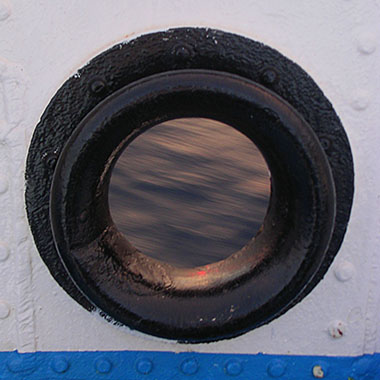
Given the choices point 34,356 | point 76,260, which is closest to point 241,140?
point 76,260

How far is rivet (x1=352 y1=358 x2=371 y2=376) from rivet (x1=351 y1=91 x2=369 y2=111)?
Result: 63 centimetres

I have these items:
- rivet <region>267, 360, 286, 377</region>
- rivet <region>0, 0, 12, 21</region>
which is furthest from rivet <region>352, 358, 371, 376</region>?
rivet <region>0, 0, 12, 21</region>

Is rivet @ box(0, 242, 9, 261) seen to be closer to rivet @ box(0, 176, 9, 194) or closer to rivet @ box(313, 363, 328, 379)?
rivet @ box(0, 176, 9, 194)

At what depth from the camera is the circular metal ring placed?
88cm

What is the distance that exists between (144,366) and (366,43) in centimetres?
91

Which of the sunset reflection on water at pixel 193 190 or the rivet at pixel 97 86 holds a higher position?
the rivet at pixel 97 86

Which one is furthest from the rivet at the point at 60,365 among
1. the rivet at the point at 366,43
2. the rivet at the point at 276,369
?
the rivet at the point at 366,43

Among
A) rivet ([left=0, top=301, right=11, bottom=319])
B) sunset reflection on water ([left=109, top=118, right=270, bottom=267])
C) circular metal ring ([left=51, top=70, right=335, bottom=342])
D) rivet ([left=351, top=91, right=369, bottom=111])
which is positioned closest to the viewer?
circular metal ring ([left=51, top=70, right=335, bottom=342])

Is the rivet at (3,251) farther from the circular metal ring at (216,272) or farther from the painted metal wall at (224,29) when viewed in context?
the circular metal ring at (216,272)

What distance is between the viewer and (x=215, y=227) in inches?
59.9

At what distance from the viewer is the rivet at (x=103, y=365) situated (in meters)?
1.14

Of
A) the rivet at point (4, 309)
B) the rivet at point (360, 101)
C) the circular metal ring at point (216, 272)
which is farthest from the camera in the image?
the rivet at point (4, 309)

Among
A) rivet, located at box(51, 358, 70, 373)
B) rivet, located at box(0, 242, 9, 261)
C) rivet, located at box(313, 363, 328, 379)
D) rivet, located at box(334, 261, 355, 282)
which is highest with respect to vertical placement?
rivet, located at box(0, 242, 9, 261)

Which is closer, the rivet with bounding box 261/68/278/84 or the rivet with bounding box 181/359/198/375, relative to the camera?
the rivet with bounding box 261/68/278/84
